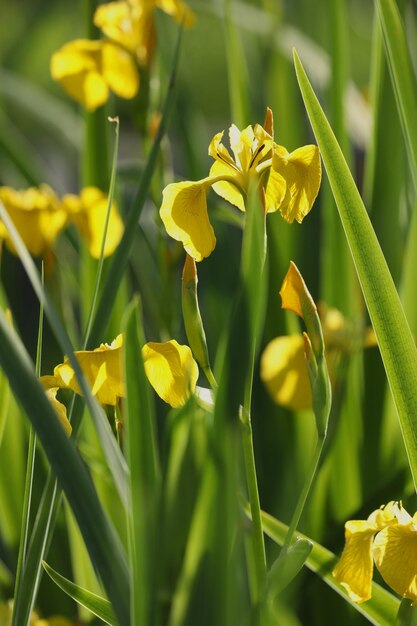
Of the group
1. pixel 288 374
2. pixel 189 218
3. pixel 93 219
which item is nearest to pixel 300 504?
pixel 189 218

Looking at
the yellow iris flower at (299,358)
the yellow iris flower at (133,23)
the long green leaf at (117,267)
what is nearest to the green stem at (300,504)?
the long green leaf at (117,267)

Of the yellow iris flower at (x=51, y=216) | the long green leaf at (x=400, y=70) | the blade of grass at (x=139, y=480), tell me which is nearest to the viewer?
the blade of grass at (x=139, y=480)

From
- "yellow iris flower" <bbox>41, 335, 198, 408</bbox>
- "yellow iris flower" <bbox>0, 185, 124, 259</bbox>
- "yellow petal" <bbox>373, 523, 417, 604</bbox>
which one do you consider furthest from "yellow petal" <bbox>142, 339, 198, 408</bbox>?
"yellow iris flower" <bbox>0, 185, 124, 259</bbox>

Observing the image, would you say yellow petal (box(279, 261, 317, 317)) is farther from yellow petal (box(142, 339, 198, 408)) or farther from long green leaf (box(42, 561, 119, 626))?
long green leaf (box(42, 561, 119, 626))

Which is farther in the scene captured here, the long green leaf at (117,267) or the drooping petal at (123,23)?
the drooping petal at (123,23)

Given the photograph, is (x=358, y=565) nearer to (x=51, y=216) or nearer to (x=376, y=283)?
(x=376, y=283)

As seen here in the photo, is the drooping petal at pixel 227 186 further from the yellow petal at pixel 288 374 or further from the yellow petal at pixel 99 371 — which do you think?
the yellow petal at pixel 288 374
